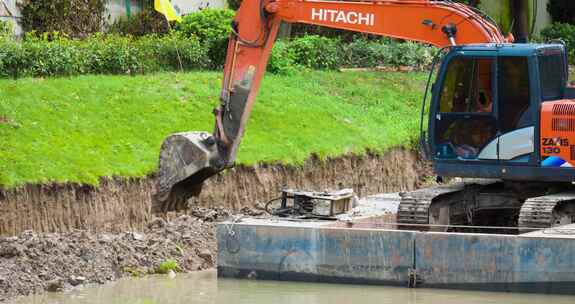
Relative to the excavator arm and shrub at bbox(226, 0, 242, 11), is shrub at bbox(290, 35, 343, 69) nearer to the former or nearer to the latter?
shrub at bbox(226, 0, 242, 11)

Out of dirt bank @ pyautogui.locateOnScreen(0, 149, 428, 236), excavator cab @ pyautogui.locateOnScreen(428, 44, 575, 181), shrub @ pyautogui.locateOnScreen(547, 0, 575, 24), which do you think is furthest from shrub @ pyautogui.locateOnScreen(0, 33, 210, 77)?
shrub @ pyautogui.locateOnScreen(547, 0, 575, 24)

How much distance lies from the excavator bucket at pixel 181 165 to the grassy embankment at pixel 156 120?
1.76 meters

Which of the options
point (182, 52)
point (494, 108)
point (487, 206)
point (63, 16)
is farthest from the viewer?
point (63, 16)

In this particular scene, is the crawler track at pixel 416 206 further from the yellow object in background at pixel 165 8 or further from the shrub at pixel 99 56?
the yellow object in background at pixel 165 8

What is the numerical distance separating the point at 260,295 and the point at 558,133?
4.75 metres

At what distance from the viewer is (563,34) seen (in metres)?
43.9

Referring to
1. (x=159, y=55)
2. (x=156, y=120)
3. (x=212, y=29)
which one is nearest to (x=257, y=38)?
(x=156, y=120)

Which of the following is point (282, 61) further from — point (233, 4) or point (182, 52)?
point (233, 4)

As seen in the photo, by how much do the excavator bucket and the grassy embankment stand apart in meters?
1.76

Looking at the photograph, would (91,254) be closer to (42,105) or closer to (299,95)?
(42,105)

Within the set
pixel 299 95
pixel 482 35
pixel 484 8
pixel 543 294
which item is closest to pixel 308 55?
pixel 299 95

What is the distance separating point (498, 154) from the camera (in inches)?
765

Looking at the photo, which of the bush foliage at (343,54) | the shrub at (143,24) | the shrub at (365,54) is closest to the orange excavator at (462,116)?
the bush foliage at (343,54)

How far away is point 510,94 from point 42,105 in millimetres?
9058
